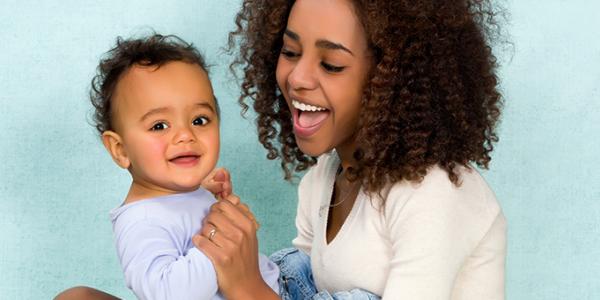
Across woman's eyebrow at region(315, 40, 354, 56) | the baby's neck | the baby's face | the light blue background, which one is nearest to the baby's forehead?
the baby's face

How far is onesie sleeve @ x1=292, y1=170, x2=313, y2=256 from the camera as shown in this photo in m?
2.32

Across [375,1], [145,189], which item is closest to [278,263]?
[145,189]

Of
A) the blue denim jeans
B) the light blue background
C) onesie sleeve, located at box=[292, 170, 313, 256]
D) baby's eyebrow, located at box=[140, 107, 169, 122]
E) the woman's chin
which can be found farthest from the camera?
the light blue background

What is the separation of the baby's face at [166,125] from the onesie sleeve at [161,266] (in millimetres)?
116

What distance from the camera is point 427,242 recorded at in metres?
1.80

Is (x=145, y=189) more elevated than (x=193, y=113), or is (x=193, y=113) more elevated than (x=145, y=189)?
(x=193, y=113)

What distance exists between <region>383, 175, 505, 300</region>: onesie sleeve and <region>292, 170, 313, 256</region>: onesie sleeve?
472 millimetres

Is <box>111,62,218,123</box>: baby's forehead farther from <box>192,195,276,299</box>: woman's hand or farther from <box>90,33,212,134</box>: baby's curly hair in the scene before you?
<box>192,195,276,299</box>: woman's hand

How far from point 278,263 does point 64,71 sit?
1008mm

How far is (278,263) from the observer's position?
2219 mm

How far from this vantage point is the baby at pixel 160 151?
5.95 feet

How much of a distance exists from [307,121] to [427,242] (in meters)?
0.37

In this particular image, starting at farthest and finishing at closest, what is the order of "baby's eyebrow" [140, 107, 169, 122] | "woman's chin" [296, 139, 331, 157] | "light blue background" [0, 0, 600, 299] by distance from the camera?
"light blue background" [0, 0, 600, 299] < "woman's chin" [296, 139, 331, 157] < "baby's eyebrow" [140, 107, 169, 122]

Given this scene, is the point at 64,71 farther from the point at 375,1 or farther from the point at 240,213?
the point at 375,1
